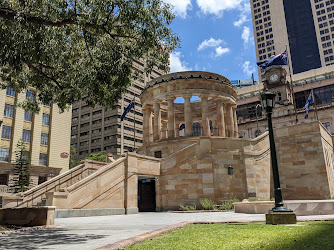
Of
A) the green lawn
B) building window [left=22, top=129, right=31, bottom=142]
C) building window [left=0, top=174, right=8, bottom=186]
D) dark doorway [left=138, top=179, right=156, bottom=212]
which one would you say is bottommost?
the green lawn

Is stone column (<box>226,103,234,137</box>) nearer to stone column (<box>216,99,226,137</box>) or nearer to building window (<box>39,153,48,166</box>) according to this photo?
stone column (<box>216,99,226,137</box>)

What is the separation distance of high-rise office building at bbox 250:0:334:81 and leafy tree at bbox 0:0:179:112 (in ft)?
381

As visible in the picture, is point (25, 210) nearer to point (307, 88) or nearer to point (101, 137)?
point (307, 88)

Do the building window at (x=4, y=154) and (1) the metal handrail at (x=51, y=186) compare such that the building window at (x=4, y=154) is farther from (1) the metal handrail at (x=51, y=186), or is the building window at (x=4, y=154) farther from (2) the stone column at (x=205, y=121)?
(2) the stone column at (x=205, y=121)

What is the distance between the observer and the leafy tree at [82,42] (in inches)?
461

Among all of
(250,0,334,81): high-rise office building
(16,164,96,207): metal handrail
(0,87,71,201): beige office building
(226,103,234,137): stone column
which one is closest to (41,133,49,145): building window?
(0,87,71,201): beige office building

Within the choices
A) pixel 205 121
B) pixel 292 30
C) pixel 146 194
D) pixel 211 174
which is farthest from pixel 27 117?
pixel 292 30

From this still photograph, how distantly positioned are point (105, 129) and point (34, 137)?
46586 mm

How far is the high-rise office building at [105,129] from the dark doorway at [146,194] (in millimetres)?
60390

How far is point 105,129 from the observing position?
9262cm

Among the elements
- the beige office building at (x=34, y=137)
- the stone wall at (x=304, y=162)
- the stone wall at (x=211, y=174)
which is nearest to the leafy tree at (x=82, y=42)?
the stone wall at (x=211, y=174)

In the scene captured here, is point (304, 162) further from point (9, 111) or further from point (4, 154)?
point (9, 111)

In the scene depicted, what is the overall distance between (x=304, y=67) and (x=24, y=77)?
129 meters

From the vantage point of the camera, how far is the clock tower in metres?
61.3
